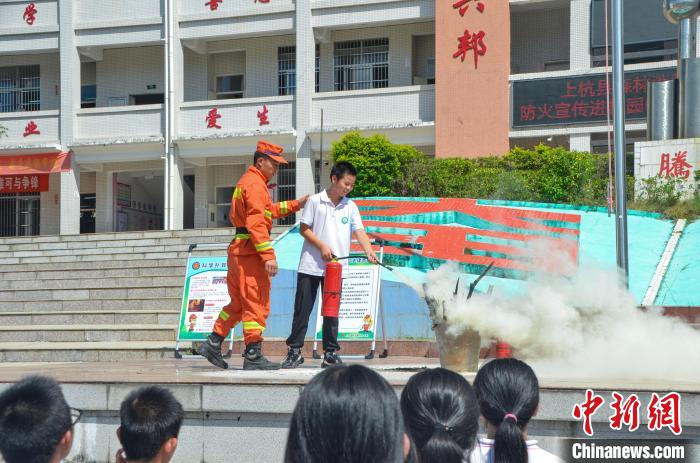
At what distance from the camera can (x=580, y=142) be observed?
66.9ft

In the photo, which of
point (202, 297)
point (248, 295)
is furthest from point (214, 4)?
point (248, 295)

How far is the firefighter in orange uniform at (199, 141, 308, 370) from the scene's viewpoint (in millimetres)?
7023

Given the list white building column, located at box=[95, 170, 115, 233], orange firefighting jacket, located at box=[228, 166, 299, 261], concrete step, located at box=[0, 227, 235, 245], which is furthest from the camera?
white building column, located at box=[95, 170, 115, 233]

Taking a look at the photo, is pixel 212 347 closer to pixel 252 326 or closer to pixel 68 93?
pixel 252 326

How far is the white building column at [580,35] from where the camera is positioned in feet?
68.0

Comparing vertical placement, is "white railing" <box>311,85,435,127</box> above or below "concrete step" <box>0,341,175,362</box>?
above

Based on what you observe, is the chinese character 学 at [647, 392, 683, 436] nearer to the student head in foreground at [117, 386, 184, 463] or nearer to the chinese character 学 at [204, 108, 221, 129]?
the student head in foreground at [117, 386, 184, 463]

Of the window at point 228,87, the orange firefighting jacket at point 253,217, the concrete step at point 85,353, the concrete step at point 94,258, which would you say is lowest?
the concrete step at point 85,353

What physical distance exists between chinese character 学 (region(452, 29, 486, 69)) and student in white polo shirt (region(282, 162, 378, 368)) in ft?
48.1

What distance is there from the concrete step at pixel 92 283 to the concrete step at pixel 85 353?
4.04 meters

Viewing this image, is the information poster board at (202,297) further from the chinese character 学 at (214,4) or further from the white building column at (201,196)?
the white building column at (201,196)

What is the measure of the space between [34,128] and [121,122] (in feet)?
8.85

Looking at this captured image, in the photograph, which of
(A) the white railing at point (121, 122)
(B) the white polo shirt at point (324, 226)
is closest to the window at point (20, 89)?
(A) the white railing at point (121, 122)

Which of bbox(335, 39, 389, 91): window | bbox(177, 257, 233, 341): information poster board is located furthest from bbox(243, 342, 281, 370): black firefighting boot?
bbox(335, 39, 389, 91): window
